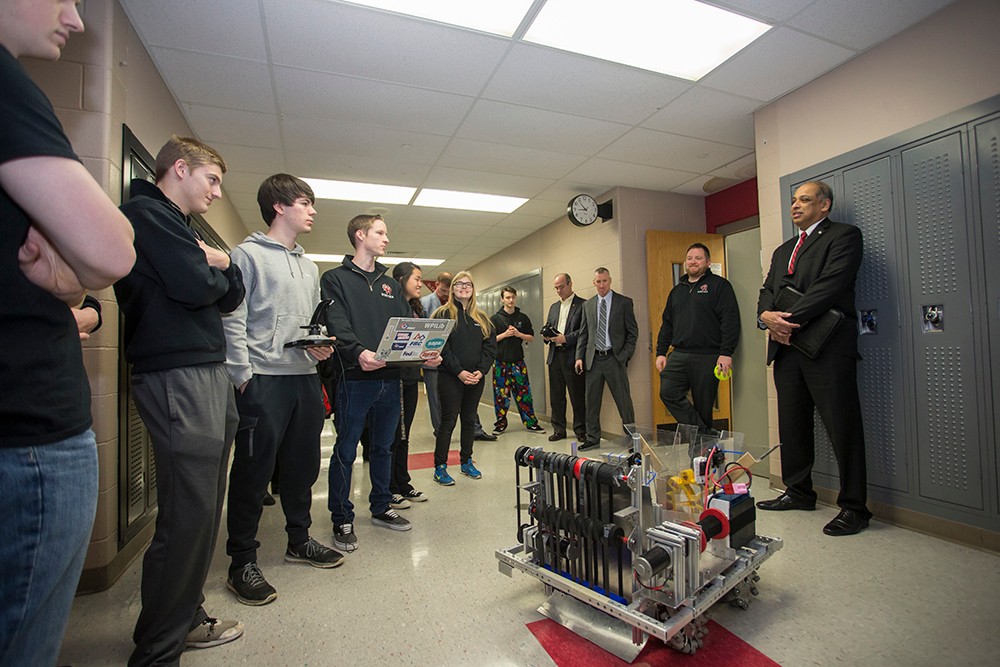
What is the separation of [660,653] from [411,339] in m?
1.47

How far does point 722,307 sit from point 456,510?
233 cm

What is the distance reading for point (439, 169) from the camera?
4387 mm

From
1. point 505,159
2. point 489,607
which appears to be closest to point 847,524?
point 489,607

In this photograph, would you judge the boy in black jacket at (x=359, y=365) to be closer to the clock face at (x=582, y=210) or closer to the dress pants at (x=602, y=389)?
the dress pants at (x=602, y=389)

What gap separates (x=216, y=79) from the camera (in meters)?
2.85

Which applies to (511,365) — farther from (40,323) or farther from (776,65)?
(40,323)

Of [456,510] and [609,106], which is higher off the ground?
[609,106]

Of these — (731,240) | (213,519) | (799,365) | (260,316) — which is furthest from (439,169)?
(213,519)

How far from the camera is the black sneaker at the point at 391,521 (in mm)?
2434

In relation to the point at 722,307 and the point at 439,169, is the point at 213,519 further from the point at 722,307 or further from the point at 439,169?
the point at 439,169

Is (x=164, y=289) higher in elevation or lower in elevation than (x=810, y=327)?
higher

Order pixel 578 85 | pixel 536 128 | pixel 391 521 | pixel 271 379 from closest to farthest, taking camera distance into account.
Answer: pixel 271 379, pixel 391 521, pixel 578 85, pixel 536 128

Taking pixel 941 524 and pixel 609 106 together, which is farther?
pixel 609 106

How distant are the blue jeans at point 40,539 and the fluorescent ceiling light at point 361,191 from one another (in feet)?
14.4
